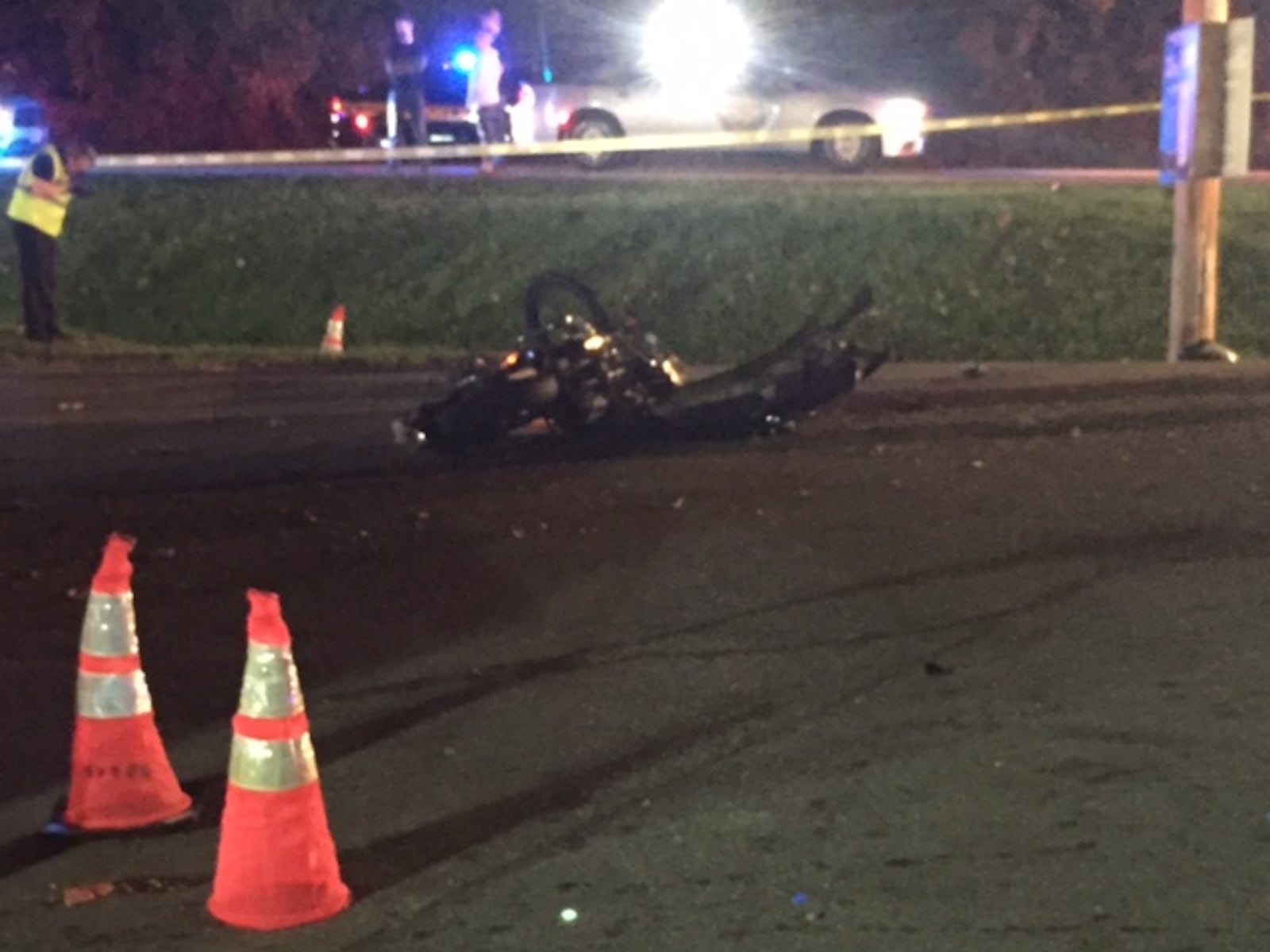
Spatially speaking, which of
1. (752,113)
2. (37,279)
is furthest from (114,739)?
(752,113)

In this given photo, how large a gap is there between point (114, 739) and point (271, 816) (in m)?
0.97

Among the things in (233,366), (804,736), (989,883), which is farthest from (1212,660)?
(233,366)

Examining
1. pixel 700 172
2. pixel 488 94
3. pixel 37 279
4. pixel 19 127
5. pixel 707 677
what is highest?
pixel 488 94

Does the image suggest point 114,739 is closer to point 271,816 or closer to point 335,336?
point 271,816

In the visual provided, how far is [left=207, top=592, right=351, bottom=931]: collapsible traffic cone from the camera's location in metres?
5.25

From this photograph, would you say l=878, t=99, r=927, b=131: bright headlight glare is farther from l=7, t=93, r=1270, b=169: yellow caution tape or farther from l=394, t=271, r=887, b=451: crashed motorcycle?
l=394, t=271, r=887, b=451: crashed motorcycle

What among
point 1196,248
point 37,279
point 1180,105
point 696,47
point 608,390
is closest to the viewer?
point 608,390

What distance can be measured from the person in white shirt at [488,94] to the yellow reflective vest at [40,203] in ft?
27.6

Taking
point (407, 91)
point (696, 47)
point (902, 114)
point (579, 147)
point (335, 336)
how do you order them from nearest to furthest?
point (335, 336) < point (579, 147) < point (407, 91) < point (902, 114) < point (696, 47)

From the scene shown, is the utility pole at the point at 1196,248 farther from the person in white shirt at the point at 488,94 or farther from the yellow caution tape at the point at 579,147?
the person in white shirt at the point at 488,94

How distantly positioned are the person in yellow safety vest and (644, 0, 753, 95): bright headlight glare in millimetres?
11967

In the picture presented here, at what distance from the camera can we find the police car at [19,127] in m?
33.1

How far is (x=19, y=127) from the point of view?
1323 inches

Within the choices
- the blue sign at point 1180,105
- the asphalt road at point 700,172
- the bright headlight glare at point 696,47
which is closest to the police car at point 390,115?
the asphalt road at point 700,172
